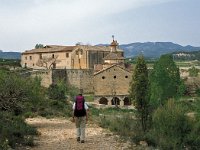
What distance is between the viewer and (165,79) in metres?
53.8

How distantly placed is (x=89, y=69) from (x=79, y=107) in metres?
52.5

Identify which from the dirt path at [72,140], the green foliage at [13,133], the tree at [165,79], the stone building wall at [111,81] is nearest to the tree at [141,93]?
the dirt path at [72,140]

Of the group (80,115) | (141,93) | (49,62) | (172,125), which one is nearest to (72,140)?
(80,115)

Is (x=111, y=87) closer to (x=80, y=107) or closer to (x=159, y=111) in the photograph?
(x=159, y=111)

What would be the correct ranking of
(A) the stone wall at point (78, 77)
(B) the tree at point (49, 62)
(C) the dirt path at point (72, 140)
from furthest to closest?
1. (B) the tree at point (49, 62)
2. (A) the stone wall at point (78, 77)
3. (C) the dirt path at point (72, 140)

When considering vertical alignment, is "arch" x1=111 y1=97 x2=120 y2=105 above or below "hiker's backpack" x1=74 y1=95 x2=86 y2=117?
below

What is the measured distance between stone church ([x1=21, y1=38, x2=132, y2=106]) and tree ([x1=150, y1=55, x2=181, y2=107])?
4129mm

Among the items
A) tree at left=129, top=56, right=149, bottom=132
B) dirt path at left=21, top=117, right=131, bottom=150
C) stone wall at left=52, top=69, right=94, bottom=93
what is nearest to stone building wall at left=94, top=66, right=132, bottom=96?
stone wall at left=52, top=69, right=94, bottom=93

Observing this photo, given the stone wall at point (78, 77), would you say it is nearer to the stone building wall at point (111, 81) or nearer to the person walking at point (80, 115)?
the stone building wall at point (111, 81)

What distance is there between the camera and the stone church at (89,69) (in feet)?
187

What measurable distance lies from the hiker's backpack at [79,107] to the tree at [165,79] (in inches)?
1392

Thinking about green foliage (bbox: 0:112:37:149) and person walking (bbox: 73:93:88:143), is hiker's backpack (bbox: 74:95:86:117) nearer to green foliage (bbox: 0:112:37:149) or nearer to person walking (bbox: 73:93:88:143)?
person walking (bbox: 73:93:88:143)

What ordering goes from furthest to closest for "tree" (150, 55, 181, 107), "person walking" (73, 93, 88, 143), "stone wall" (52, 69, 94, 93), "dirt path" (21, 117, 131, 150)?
"stone wall" (52, 69, 94, 93), "tree" (150, 55, 181, 107), "person walking" (73, 93, 88, 143), "dirt path" (21, 117, 131, 150)

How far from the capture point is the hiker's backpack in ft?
43.6
